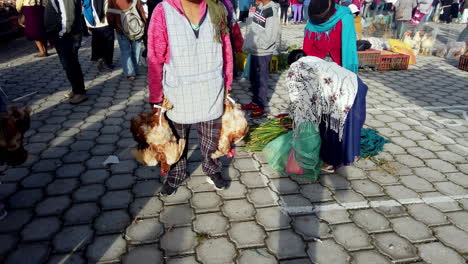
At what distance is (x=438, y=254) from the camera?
9.51 ft

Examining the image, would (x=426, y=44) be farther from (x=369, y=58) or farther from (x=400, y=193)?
(x=400, y=193)

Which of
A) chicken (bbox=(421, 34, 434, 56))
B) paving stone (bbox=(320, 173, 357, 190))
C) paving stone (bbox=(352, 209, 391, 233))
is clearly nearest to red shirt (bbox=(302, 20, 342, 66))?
paving stone (bbox=(320, 173, 357, 190))

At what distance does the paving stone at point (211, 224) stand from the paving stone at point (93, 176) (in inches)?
53.5

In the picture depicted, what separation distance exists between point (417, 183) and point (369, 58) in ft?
18.6

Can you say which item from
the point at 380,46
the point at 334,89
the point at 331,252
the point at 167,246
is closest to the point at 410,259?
the point at 331,252

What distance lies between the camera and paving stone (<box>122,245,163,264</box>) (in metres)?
2.77

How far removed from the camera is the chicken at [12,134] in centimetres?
262

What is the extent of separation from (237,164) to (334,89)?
1534 millimetres

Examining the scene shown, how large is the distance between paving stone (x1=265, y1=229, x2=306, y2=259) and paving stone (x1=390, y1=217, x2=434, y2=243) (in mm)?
998

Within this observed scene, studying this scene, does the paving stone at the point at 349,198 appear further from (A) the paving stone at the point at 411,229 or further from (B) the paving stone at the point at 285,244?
(B) the paving stone at the point at 285,244

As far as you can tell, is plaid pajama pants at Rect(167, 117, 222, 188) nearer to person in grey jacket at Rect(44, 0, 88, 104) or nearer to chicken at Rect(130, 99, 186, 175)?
chicken at Rect(130, 99, 186, 175)

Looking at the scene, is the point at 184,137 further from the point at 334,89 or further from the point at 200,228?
the point at 334,89

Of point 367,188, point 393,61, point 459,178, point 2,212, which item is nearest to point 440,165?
point 459,178

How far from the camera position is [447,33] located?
610 inches
